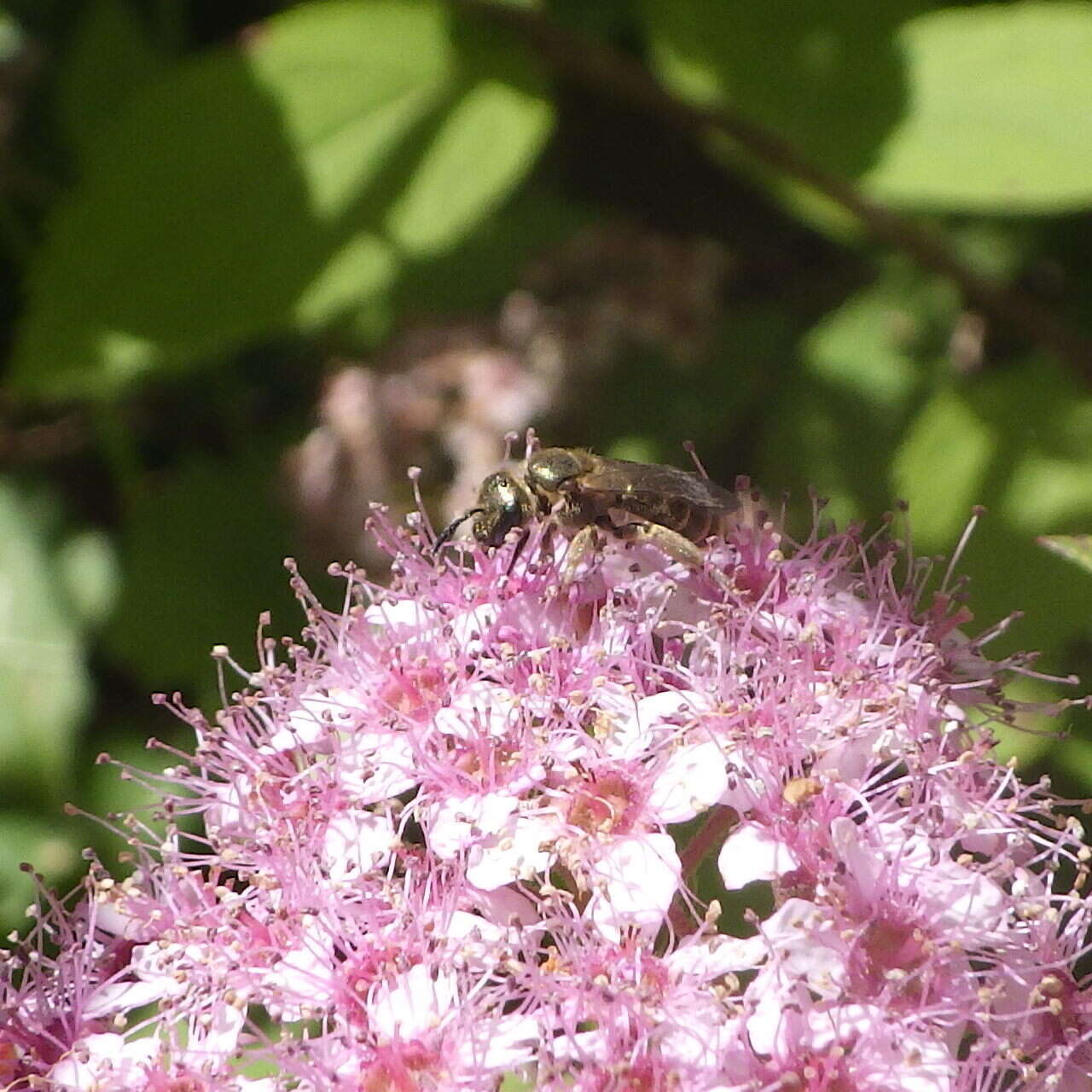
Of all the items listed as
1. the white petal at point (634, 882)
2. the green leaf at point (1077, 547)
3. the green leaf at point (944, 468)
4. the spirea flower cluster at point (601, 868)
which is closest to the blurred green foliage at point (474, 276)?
the green leaf at point (944, 468)

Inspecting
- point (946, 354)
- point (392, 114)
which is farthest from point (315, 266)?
point (946, 354)

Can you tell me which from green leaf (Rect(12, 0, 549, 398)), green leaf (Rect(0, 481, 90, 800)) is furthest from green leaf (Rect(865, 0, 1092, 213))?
green leaf (Rect(0, 481, 90, 800))

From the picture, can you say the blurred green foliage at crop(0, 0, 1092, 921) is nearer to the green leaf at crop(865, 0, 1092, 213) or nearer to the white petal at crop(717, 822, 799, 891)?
the green leaf at crop(865, 0, 1092, 213)

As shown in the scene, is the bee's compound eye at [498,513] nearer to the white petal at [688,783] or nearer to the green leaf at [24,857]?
the white petal at [688,783]

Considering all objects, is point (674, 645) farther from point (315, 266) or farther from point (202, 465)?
point (202, 465)

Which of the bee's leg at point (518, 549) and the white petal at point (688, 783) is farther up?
the bee's leg at point (518, 549)

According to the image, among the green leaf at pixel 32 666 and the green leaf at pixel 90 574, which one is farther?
the green leaf at pixel 90 574
